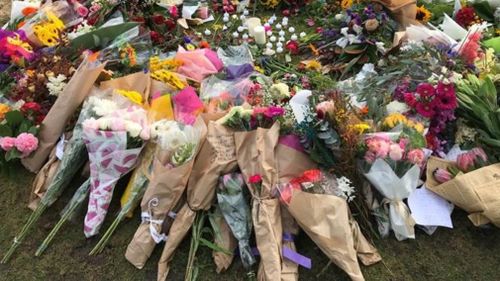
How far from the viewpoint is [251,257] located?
3.09 metres

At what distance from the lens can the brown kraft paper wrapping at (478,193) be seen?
3072 mm

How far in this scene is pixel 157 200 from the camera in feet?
10.5

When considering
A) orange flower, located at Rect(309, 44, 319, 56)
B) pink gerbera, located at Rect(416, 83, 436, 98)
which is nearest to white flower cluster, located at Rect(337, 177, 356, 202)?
pink gerbera, located at Rect(416, 83, 436, 98)

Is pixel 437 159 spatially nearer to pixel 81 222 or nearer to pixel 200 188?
pixel 200 188

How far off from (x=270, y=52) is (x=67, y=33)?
1.93m

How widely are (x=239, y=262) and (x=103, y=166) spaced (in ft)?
3.73

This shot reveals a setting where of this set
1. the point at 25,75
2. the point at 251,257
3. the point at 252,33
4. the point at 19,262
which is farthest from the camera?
the point at 252,33

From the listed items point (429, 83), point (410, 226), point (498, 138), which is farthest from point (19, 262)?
point (498, 138)

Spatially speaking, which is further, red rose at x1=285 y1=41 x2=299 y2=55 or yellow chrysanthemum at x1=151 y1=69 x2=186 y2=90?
red rose at x1=285 y1=41 x2=299 y2=55

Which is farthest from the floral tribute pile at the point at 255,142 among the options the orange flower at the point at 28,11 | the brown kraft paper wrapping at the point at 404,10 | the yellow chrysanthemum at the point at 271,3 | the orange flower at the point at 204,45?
the yellow chrysanthemum at the point at 271,3

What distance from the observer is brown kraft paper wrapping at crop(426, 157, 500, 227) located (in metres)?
3.07

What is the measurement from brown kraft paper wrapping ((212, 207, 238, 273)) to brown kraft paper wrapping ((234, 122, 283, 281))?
0.20 metres

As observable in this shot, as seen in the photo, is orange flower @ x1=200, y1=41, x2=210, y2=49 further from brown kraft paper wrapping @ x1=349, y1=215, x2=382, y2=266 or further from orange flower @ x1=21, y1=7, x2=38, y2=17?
brown kraft paper wrapping @ x1=349, y1=215, x2=382, y2=266

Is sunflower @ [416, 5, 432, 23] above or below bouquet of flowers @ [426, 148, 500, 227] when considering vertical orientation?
above
